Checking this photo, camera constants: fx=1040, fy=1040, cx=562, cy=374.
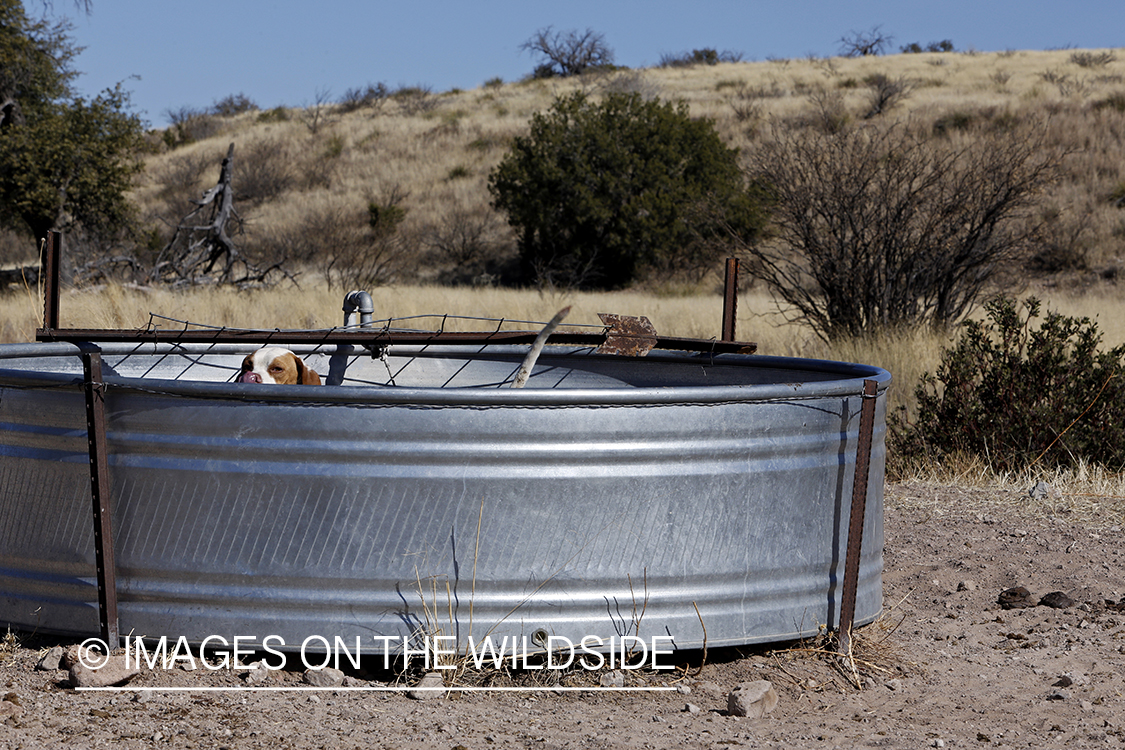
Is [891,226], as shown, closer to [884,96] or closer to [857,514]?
[857,514]

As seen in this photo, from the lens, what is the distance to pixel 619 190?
23.3 meters

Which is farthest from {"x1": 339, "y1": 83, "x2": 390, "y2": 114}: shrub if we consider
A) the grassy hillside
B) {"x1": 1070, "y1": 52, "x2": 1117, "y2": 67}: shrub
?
{"x1": 1070, "y1": 52, "x2": 1117, "y2": 67}: shrub

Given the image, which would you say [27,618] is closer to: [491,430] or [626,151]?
[491,430]

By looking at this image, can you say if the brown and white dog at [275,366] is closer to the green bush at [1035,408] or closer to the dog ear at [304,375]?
the dog ear at [304,375]

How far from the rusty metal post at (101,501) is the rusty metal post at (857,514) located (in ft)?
7.32

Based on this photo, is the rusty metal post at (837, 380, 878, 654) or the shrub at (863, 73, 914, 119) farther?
the shrub at (863, 73, 914, 119)

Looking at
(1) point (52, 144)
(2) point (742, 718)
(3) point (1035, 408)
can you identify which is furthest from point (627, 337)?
(1) point (52, 144)

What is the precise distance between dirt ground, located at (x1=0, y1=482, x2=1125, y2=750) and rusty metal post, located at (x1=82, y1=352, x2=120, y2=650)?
208mm

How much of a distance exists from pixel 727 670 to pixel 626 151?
21.2 meters

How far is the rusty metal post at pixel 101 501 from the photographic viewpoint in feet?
9.66

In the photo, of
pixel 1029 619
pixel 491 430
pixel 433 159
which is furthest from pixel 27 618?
pixel 433 159

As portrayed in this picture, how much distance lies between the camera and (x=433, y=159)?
35156 millimetres

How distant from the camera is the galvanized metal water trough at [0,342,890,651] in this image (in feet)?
9.43

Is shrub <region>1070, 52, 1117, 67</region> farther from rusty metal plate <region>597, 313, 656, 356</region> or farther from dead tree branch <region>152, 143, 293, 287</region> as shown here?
rusty metal plate <region>597, 313, 656, 356</region>
